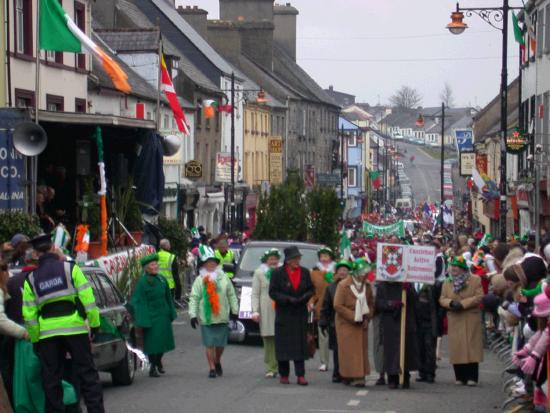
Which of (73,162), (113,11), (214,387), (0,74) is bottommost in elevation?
(214,387)

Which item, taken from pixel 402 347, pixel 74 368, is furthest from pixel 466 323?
pixel 74 368

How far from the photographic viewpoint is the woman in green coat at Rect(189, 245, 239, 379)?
55.0ft

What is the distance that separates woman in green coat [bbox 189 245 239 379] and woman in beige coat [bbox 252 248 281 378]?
1.03 ft

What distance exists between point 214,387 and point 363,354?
1.86m

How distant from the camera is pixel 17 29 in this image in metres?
31.0

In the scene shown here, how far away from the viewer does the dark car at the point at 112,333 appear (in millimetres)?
14438

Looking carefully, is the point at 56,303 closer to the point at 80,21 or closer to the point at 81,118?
the point at 81,118

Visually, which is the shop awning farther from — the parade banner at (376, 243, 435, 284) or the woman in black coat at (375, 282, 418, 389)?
the woman in black coat at (375, 282, 418, 389)

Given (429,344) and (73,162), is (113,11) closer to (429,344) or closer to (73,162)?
(73,162)

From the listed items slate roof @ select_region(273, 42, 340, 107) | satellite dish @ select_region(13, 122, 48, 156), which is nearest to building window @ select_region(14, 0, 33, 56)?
satellite dish @ select_region(13, 122, 48, 156)

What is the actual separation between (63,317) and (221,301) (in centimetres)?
538

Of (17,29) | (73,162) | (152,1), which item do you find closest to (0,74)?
(17,29)

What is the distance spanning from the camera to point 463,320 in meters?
16.2

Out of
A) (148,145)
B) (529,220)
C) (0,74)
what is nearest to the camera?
(148,145)
